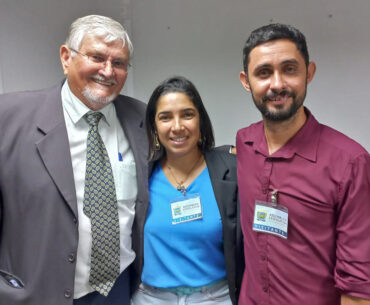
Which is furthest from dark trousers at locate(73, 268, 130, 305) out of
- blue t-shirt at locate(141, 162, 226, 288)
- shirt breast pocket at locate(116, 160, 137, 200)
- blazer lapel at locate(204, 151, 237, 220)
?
blazer lapel at locate(204, 151, 237, 220)

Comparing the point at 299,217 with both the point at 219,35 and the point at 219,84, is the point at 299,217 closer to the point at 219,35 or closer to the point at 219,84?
the point at 219,84

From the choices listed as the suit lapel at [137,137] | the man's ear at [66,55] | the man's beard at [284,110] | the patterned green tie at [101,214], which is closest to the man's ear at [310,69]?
the man's beard at [284,110]

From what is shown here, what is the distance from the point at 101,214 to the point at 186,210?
1.33 feet

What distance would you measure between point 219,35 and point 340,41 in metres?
0.98

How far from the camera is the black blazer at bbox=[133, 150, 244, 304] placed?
1.41 metres

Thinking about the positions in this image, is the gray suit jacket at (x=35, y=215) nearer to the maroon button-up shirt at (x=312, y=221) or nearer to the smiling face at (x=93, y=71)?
the smiling face at (x=93, y=71)

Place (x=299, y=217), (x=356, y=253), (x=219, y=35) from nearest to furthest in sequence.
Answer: (x=356, y=253) < (x=299, y=217) < (x=219, y=35)

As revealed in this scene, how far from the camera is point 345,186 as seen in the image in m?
0.99

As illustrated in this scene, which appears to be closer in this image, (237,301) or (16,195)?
(16,195)

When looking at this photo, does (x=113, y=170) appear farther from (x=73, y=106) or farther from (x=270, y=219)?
(x=270, y=219)

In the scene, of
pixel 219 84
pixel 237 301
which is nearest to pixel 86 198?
pixel 237 301

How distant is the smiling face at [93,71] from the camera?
139 cm

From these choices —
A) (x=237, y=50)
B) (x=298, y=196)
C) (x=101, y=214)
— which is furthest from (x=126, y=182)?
(x=237, y=50)

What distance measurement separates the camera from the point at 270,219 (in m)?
1.14
